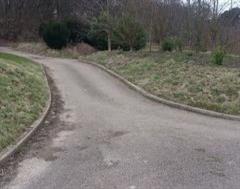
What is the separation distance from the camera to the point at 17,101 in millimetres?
10484

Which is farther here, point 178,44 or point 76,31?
point 76,31

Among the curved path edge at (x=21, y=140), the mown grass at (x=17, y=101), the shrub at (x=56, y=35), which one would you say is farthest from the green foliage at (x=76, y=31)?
the curved path edge at (x=21, y=140)

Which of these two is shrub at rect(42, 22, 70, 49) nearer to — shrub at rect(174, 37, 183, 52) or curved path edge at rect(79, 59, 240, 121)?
shrub at rect(174, 37, 183, 52)

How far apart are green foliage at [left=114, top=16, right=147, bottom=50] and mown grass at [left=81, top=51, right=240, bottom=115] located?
331 cm

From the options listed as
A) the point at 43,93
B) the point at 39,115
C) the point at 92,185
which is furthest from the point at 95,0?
the point at 92,185

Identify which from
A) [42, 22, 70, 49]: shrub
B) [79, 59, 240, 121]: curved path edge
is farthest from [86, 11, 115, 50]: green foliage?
[79, 59, 240, 121]: curved path edge

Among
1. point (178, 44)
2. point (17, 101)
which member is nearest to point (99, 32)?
point (178, 44)

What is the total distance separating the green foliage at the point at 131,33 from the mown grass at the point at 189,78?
3.31 meters

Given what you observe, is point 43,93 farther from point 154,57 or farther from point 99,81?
→ point 154,57

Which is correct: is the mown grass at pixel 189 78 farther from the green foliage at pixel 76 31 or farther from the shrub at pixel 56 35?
the green foliage at pixel 76 31

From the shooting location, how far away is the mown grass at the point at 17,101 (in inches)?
324

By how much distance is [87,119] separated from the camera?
33.0 feet

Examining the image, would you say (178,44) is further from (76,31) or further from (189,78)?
(76,31)

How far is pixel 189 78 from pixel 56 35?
59.3ft
